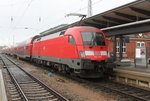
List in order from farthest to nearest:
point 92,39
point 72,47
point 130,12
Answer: point 130,12, point 92,39, point 72,47

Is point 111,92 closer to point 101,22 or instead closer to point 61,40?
point 61,40

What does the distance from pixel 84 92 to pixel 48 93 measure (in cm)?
161

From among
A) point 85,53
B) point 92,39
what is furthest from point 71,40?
point 85,53

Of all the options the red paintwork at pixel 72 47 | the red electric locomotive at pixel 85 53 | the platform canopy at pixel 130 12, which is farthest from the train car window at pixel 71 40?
the platform canopy at pixel 130 12

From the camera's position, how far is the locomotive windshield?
11359 mm

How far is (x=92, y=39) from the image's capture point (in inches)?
454

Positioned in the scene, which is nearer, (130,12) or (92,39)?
(92,39)

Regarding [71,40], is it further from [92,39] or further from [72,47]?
[92,39]

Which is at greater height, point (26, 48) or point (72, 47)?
point (26, 48)

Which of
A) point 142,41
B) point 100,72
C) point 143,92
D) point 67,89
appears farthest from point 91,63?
point 142,41

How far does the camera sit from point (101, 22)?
50.8ft

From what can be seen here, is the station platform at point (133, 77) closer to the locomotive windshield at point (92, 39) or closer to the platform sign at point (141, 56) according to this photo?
the locomotive windshield at point (92, 39)

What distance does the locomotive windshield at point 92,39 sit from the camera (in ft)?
37.3

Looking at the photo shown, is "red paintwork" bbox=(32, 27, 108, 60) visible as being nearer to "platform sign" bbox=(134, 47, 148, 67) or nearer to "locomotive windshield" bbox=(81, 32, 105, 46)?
"locomotive windshield" bbox=(81, 32, 105, 46)
